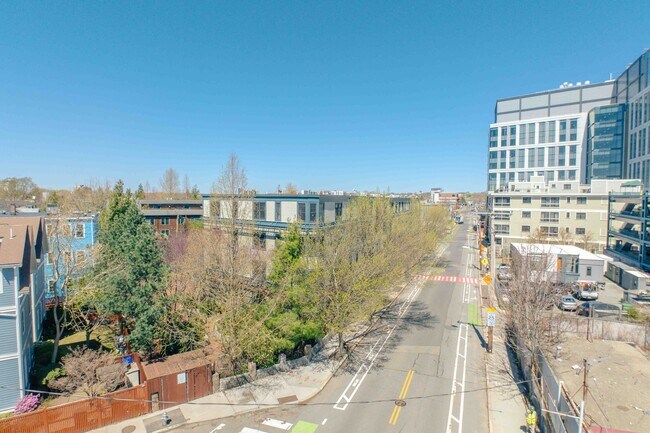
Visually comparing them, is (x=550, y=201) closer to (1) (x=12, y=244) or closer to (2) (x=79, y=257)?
(2) (x=79, y=257)

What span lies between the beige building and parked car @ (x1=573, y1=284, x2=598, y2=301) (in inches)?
646

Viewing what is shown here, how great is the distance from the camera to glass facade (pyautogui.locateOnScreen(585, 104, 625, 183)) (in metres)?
72.2

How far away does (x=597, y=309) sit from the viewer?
93.0 feet

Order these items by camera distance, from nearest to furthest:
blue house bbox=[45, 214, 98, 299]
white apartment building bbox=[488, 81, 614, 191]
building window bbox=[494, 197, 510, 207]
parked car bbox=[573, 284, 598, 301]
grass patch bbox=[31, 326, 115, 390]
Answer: grass patch bbox=[31, 326, 115, 390]
blue house bbox=[45, 214, 98, 299]
parked car bbox=[573, 284, 598, 301]
building window bbox=[494, 197, 510, 207]
white apartment building bbox=[488, 81, 614, 191]

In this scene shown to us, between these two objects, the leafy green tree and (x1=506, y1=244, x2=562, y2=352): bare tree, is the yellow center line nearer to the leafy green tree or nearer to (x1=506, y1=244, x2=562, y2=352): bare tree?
(x1=506, y1=244, x2=562, y2=352): bare tree

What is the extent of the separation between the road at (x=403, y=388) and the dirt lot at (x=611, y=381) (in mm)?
4576

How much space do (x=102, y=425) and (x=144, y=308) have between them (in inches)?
243

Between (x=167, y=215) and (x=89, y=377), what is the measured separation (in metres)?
46.0

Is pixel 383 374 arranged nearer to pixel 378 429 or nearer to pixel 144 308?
pixel 378 429

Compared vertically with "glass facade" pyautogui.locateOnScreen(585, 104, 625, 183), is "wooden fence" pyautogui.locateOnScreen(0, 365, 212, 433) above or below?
below

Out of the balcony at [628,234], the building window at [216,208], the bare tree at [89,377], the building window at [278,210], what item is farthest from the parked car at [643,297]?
the bare tree at [89,377]

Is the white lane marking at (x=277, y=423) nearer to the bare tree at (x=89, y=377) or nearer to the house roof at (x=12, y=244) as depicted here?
the bare tree at (x=89, y=377)

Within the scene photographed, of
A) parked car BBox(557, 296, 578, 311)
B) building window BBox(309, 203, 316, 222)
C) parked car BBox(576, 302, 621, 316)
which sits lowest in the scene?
parked car BBox(557, 296, 578, 311)

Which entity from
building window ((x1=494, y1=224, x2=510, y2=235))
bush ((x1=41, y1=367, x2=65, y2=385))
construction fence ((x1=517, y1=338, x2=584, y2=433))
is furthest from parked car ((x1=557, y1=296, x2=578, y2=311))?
bush ((x1=41, y1=367, x2=65, y2=385))
